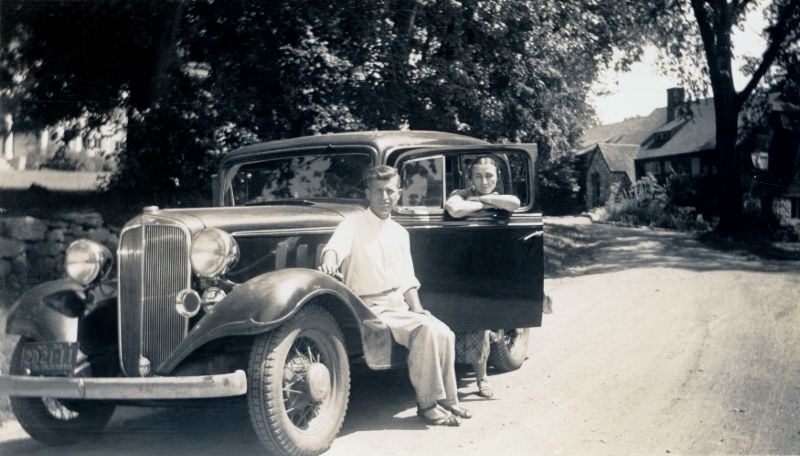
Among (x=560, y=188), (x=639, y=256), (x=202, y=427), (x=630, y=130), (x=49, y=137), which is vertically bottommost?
(x=639, y=256)

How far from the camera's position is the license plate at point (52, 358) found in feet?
13.7

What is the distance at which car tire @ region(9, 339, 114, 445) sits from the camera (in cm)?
449

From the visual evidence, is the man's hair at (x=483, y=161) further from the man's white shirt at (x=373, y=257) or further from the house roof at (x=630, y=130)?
the house roof at (x=630, y=130)

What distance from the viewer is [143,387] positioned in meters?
3.81

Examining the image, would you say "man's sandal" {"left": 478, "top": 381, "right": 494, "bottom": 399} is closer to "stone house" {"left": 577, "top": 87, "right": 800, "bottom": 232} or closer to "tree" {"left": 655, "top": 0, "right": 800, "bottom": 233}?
"tree" {"left": 655, "top": 0, "right": 800, "bottom": 233}

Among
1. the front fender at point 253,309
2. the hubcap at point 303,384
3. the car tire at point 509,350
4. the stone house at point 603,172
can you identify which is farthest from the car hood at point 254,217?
the stone house at point 603,172

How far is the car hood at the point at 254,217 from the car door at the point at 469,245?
524 mm

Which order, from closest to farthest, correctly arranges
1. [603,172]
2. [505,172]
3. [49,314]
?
[49,314] → [505,172] → [603,172]

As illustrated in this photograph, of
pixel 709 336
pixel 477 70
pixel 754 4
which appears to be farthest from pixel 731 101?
pixel 709 336

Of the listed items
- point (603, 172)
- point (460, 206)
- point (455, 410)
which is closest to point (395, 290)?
point (455, 410)

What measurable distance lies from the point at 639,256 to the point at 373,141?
46.8 feet

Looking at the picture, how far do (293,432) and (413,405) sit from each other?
1693 mm

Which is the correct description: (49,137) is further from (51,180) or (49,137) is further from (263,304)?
(263,304)

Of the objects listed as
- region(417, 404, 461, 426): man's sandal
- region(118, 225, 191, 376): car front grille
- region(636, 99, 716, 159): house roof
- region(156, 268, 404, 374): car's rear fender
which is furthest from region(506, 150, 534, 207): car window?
region(636, 99, 716, 159): house roof
